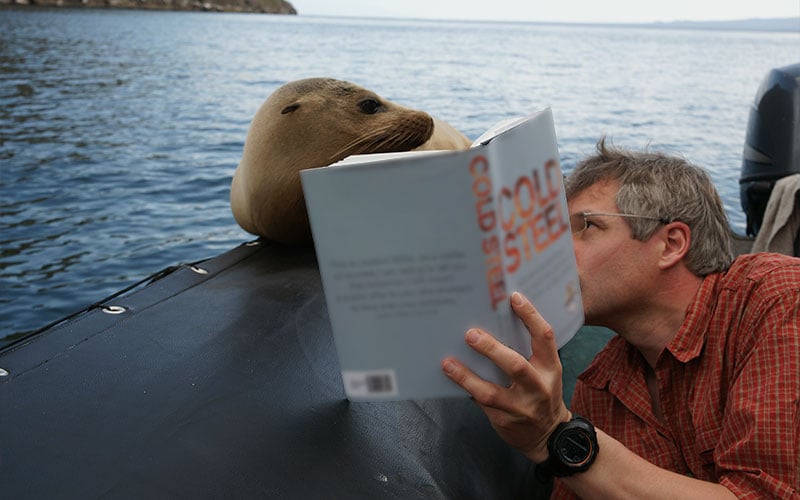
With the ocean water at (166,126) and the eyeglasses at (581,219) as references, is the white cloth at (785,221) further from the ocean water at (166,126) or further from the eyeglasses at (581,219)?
the eyeglasses at (581,219)

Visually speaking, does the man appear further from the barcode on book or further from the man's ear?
the barcode on book

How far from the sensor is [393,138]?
2990 millimetres

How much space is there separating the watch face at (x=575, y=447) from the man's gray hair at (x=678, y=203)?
523 millimetres

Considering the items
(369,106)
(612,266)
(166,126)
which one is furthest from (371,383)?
(166,126)

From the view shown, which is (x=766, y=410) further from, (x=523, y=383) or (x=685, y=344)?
(x=523, y=383)

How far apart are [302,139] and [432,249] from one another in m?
1.86

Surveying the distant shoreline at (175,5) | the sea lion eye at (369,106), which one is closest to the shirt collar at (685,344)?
the sea lion eye at (369,106)

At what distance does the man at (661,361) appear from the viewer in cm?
124

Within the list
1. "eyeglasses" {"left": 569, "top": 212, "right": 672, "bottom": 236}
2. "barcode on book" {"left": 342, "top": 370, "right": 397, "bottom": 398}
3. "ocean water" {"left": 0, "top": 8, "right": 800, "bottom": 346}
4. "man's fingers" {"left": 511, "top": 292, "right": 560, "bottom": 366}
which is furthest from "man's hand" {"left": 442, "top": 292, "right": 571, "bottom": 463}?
"ocean water" {"left": 0, "top": 8, "right": 800, "bottom": 346}

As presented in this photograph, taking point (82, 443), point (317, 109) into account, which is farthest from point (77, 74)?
point (82, 443)

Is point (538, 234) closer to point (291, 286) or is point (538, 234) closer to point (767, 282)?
point (767, 282)

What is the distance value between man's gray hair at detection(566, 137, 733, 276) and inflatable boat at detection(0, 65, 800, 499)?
0.64 metres

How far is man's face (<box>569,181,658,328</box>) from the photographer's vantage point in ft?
5.32

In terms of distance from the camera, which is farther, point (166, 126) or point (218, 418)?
point (166, 126)
